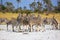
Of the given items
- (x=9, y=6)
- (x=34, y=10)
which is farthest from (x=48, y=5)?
(x=9, y=6)

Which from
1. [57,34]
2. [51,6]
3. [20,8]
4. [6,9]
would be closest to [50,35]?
[57,34]

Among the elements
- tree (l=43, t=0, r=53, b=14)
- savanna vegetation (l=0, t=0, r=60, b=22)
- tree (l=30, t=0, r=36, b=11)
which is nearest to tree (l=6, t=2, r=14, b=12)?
savanna vegetation (l=0, t=0, r=60, b=22)

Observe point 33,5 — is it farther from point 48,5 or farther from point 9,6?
point 9,6

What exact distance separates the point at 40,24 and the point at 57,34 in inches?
11.7

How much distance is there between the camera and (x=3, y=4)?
2486 mm

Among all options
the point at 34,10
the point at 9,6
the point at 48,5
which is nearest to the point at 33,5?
the point at 34,10

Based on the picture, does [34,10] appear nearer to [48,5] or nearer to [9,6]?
[48,5]

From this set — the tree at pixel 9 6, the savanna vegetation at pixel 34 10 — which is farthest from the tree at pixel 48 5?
the tree at pixel 9 6

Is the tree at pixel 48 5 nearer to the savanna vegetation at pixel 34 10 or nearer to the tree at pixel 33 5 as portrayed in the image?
the savanna vegetation at pixel 34 10

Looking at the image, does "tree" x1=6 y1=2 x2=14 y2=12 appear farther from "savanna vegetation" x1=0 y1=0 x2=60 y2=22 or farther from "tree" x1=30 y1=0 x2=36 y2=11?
"tree" x1=30 y1=0 x2=36 y2=11

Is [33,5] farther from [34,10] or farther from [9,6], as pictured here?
[9,6]

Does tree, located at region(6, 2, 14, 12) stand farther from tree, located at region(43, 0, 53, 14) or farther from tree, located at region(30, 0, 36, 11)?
tree, located at region(43, 0, 53, 14)

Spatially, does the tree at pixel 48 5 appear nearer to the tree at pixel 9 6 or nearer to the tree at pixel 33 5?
the tree at pixel 33 5

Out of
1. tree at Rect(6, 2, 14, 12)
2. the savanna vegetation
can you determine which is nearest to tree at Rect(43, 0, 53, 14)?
the savanna vegetation
